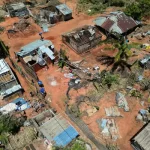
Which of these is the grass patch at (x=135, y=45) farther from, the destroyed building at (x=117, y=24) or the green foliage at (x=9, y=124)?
the green foliage at (x=9, y=124)

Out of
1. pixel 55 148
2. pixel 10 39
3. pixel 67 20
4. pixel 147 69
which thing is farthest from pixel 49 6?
pixel 55 148

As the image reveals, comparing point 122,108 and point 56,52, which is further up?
point 56,52

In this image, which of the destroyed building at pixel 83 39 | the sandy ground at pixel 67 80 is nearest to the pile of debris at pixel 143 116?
the sandy ground at pixel 67 80

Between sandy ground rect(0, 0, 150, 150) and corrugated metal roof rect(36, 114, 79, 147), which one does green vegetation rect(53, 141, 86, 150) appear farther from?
sandy ground rect(0, 0, 150, 150)

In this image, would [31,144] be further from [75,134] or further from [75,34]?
[75,34]

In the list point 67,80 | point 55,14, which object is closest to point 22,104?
point 67,80

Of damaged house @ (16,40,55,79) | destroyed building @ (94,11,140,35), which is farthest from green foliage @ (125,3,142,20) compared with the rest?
damaged house @ (16,40,55,79)
